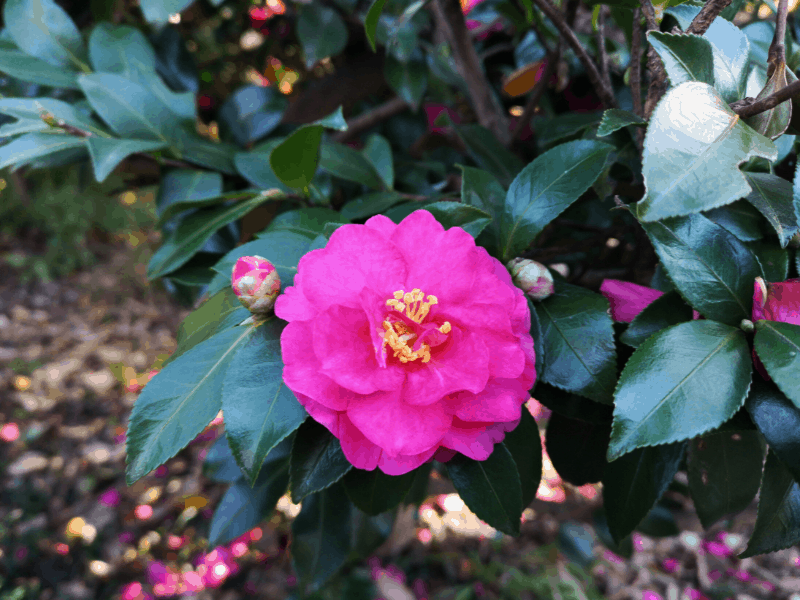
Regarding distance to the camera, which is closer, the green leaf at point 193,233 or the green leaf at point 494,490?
the green leaf at point 494,490

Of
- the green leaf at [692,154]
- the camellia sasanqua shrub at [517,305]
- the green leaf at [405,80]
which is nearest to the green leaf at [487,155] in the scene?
the camellia sasanqua shrub at [517,305]

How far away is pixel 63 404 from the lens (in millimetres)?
2266

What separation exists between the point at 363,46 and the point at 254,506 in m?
1.05

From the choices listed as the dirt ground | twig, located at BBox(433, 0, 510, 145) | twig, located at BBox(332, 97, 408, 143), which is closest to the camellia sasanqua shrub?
twig, located at BBox(433, 0, 510, 145)

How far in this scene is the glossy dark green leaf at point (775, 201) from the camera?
1.30 ft

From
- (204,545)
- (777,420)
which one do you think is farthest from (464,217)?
(204,545)

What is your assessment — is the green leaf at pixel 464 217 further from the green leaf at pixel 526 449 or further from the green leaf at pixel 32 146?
the green leaf at pixel 32 146

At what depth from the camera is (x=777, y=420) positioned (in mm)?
381

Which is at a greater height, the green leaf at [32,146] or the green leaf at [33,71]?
the green leaf at [33,71]

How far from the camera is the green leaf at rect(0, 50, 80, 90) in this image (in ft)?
2.50

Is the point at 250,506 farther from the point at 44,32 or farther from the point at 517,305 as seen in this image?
the point at 44,32

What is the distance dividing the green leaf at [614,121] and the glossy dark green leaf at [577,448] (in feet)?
1.11

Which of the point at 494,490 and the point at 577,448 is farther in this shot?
the point at 577,448

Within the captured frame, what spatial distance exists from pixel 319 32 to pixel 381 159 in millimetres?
392
